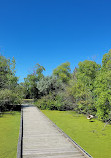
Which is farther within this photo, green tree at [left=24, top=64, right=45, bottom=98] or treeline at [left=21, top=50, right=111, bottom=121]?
green tree at [left=24, top=64, right=45, bottom=98]

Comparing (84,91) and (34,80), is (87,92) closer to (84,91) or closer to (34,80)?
(84,91)

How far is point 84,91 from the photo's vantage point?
15320 millimetres

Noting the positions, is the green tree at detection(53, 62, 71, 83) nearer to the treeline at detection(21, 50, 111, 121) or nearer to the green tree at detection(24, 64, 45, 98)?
the green tree at detection(24, 64, 45, 98)

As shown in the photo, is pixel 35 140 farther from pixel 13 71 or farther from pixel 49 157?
pixel 13 71

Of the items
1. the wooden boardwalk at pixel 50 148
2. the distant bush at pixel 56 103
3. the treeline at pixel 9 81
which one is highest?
the treeline at pixel 9 81

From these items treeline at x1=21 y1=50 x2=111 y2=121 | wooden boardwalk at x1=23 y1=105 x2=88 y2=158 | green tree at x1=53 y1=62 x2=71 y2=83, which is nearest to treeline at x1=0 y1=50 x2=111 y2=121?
treeline at x1=21 y1=50 x2=111 y2=121

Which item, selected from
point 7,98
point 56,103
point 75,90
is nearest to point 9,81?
point 7,98

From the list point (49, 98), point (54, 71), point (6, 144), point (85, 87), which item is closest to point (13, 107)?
point (49, 98)

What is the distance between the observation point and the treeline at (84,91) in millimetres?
Result: 11125

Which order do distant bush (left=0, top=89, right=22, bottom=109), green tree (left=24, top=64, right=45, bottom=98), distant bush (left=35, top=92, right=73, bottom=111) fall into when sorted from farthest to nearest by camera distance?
green tree (left=24, top=64, right=45, bottom=98)
distant bush (left=35, top=92, right=73, bottom=111)
distant bush (left=0, top=89, right=22, bottom=109)

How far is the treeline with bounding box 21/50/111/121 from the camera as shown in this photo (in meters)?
11.1

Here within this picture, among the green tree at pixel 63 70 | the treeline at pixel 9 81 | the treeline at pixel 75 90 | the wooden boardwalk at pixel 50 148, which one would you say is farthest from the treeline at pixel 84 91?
the green tree at pixel 63 70

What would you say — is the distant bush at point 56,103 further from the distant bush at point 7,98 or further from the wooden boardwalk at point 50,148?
the wooden boardwalk at point 50,148

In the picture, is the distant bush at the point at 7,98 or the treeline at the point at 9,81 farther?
the treeline at the point at 9,81
